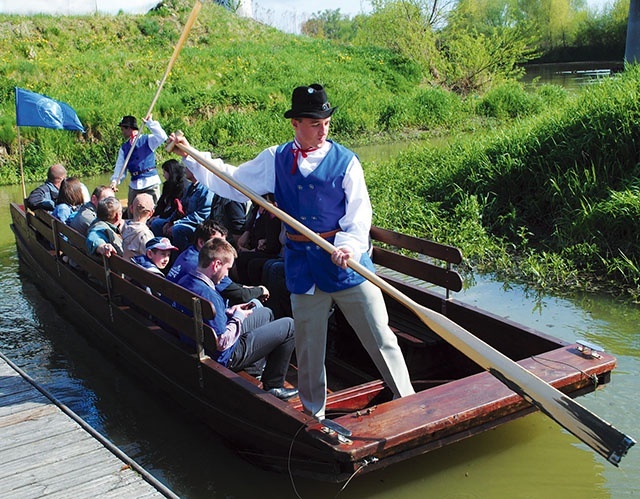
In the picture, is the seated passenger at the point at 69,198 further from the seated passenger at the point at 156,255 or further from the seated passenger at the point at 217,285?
the seated passenger at the point at 217,285

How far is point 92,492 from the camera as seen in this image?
378 cm

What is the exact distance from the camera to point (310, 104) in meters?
3.79

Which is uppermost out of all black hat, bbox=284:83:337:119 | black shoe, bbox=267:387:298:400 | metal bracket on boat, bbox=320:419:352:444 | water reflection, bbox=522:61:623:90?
water reflection, bbox=522:61:623:90

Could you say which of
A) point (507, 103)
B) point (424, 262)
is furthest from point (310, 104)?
point (507, 103)

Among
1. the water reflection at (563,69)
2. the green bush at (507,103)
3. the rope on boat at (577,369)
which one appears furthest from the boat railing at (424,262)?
the water reflection at (563,69)

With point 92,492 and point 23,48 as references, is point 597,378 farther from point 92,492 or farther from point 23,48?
point 23,48

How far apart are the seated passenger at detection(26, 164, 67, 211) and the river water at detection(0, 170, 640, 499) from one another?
2.09 metres

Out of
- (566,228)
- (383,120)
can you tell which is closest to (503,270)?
(566,228)

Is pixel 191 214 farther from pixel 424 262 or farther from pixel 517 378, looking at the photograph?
pixel 517 378

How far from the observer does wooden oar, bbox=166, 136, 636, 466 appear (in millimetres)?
3195

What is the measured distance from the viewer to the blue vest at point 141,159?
8922 mm

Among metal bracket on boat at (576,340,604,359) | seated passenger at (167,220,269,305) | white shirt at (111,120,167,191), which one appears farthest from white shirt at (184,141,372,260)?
white shirt at (111,120,167,191)

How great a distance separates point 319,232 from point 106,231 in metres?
2.93

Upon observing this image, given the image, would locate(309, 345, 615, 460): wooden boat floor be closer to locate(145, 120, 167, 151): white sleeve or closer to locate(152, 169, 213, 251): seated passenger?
locate(152, 169, 213, 251): seated passenger
